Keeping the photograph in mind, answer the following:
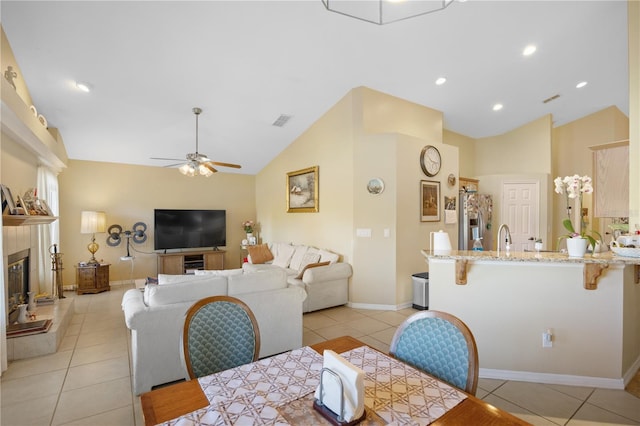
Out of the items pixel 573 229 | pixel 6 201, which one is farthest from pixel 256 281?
pixel 573 229

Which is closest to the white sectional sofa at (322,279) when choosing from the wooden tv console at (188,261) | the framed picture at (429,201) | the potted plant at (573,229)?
the framed picture at (429,201)

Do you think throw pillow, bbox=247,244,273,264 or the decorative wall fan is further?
the decorative wall fan

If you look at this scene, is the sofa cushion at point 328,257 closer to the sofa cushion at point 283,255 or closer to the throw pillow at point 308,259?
the throw pillow at point 308,259

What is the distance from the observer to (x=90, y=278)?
18.4 feet

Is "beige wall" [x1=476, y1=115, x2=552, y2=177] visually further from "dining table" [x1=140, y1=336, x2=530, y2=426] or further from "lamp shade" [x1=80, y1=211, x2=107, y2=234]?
"lamp shade" [x1=80, y1=211, x2=107, y2=234]

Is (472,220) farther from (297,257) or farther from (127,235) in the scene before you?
(127,235)

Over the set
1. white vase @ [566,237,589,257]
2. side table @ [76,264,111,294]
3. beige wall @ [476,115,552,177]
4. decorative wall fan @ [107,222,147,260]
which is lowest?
side table @ [76,264,111,294]

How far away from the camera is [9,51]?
3.19m

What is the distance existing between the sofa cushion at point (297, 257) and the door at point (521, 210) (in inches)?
174

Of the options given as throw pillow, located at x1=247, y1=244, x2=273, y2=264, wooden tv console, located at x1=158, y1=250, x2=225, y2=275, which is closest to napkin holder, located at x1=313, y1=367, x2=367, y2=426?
throw pillow, located at x1=247, y1=244, x2=273, y2=264

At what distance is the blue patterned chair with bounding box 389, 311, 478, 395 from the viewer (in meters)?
1.33

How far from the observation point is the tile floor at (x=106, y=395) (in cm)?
215

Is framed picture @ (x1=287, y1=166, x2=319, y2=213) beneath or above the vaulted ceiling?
beneath

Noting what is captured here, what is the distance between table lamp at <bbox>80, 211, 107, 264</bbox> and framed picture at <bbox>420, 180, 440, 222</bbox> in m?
5.98
